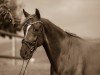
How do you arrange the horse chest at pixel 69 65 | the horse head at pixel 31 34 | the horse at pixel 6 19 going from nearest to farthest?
the horse head at pixel 31 34
the horse chest at pixel 69 65
the horse at pixel 6 19

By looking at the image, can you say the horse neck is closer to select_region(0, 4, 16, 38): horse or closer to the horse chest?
the horse chest

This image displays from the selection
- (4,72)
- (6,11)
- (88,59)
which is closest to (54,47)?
(88,59)

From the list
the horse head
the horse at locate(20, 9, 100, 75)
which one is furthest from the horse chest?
the horse head

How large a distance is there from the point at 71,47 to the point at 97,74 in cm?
52

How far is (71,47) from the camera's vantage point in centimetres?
444

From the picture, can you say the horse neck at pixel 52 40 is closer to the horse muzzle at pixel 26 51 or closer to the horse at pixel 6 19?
the horse muzzle at pixel 26 51

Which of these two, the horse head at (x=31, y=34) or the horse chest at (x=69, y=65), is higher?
the horse head at (x=31, y=34)

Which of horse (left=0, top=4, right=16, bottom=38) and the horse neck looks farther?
horse (left=0, top=4, right=16, bottom=38)

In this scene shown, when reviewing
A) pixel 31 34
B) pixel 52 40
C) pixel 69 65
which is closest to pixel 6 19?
pixel 52 40

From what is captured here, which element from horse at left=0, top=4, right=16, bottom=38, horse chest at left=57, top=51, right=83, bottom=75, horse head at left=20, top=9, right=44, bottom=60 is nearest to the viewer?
horse head at left=20, top=9, right=44, bottom=60

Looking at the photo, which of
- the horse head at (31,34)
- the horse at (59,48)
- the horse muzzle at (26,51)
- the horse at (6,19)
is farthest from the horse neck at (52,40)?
the horse at (6,19)

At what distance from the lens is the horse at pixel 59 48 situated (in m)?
4.19

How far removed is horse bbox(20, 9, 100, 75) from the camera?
13.8ft

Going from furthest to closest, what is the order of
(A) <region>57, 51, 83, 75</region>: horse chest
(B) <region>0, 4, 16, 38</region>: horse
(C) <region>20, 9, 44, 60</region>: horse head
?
(B) <region>0, 4, 16, 38</region>: horse < (A) <region>57, 51, 83, 75</region>: horse chest < (C) <region>20, 9, 44, 60</region>: horse head
